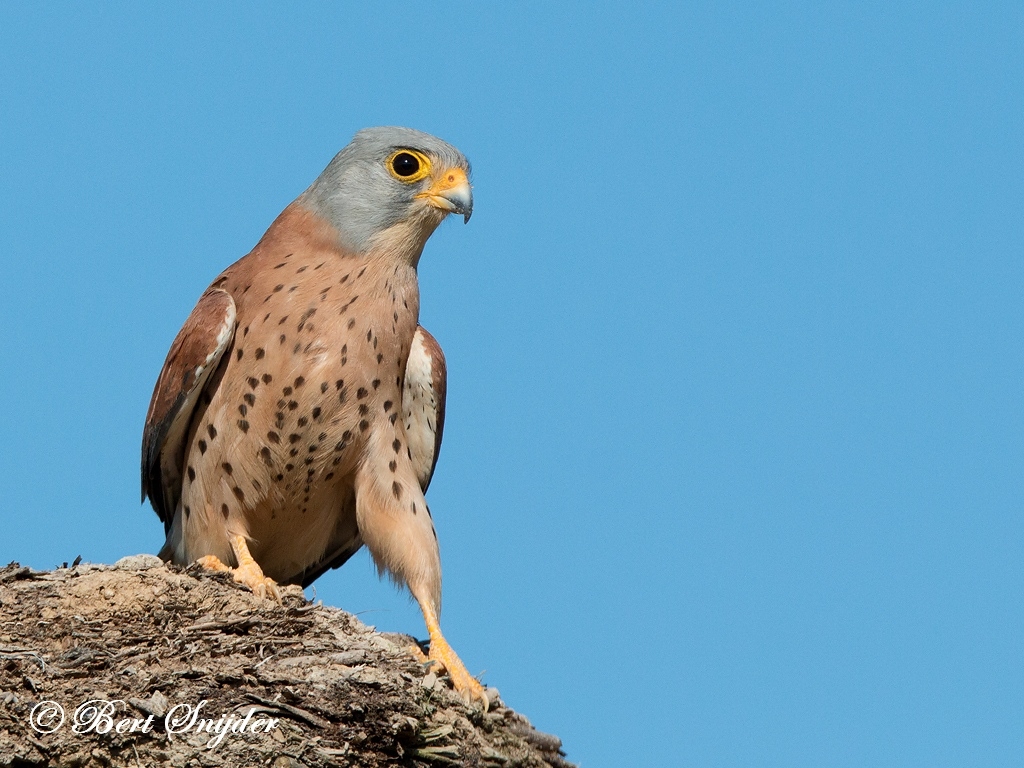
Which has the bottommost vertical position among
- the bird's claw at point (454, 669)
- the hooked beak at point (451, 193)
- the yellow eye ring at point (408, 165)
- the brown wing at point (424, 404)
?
the bird's claw at point (454, 669)

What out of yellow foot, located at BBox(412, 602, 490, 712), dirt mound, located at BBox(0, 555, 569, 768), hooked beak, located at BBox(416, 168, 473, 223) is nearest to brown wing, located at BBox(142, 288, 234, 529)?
dirt mound, located at BBox(0, 555, 569, 768)

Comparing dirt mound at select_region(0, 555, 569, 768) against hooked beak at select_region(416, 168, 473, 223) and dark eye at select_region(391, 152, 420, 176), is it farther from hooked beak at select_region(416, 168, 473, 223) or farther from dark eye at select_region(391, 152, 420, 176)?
dark eye at select_region(391, 152, 420, 176)

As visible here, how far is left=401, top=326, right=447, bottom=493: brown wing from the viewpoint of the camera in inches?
304

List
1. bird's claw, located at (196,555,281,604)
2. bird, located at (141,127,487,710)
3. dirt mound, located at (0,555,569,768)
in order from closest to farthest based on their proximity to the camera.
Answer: dirt mound, located at (0,555,569,768) → bird's claw, located at (196,555,281,604) → bird, located at (141,127,487,710)

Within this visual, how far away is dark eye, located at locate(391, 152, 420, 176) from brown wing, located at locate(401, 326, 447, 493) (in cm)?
87

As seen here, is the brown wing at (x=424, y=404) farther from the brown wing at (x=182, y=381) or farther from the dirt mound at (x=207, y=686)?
the dirt mound at (x=207, y=686)

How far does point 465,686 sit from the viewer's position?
21.0 ft

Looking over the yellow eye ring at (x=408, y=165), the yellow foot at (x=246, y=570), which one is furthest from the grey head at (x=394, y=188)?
the yellow foot at (x=246, y=570)

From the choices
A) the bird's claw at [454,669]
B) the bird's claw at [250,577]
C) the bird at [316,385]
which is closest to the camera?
the bird's claw at [454,669]

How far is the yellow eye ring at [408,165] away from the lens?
7.37 m

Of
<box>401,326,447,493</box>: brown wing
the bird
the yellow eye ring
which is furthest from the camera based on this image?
<box>401,326,447,493</box>: brown wing

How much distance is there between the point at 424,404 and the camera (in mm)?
7754

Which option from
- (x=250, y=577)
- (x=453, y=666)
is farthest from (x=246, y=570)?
(x=453, y=666)

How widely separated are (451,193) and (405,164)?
0.30 m
